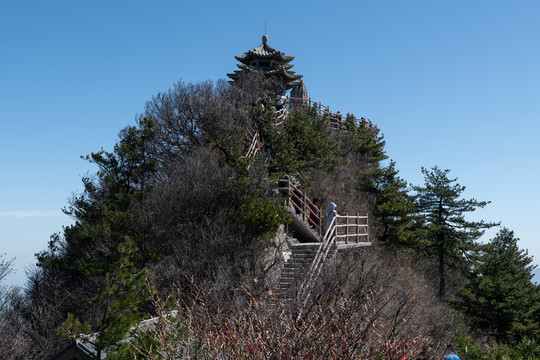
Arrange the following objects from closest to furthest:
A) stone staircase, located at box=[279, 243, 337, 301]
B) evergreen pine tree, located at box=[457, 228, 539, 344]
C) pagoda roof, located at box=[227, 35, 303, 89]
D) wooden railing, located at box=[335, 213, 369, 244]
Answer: stone staircase, located at box=[279, 243, 337, 301] < wooden railing, located at box=[335, 213, 369, 244] < evergreen pine tree, located at box=[457, 228, 539, 344] < pagoda roof, located at box=[227, 35, 303, 89]

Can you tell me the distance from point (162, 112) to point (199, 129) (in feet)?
8.08

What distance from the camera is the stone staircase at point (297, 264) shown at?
17.3m

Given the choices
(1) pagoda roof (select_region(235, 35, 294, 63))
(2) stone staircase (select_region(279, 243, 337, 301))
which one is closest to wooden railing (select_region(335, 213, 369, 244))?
(2) stone staircase (select_region(279, 243, 337, 301))

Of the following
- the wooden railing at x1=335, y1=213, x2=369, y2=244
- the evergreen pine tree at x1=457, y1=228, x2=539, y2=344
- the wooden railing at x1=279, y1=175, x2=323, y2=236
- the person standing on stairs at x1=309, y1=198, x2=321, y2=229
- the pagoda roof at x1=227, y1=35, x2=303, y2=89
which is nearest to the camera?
the wooden railing at x1=279, y1=175, x2=323, y2=236

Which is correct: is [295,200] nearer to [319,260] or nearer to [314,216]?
[314,216]

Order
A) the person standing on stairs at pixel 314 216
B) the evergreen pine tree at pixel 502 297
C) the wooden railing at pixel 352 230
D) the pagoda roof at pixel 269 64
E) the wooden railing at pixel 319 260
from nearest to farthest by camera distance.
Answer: the wooden railing at pixel 319 260, the wooden railing at pixel 352 230, the person standing on stairs at pixel 314 216, the evergreen pine tree at pixel 502 297, the pagoda roof at pixel 269 64

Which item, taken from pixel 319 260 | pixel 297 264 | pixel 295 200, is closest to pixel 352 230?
pixel 295 200

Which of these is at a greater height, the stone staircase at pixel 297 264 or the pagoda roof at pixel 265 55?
the pagoda roof at pixel 265 55

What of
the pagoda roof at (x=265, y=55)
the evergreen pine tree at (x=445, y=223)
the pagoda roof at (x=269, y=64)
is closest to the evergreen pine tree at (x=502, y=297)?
the evergreen pine tree at (x=445, y=223)

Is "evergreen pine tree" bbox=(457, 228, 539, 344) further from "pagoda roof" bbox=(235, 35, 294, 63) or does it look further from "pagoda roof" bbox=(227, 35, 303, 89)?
"pagoda roof" bbox=(235, 35, 294, 63)

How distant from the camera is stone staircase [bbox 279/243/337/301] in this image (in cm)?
1732

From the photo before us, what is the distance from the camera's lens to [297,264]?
62.0 ft

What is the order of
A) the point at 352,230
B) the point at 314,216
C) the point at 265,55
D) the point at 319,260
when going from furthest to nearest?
the point at 265,55
the point at 352,230
the point at 314,216
the point at 319,260

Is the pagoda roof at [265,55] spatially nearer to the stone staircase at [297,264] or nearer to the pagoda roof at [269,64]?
the pagoda roof at [269,64]
